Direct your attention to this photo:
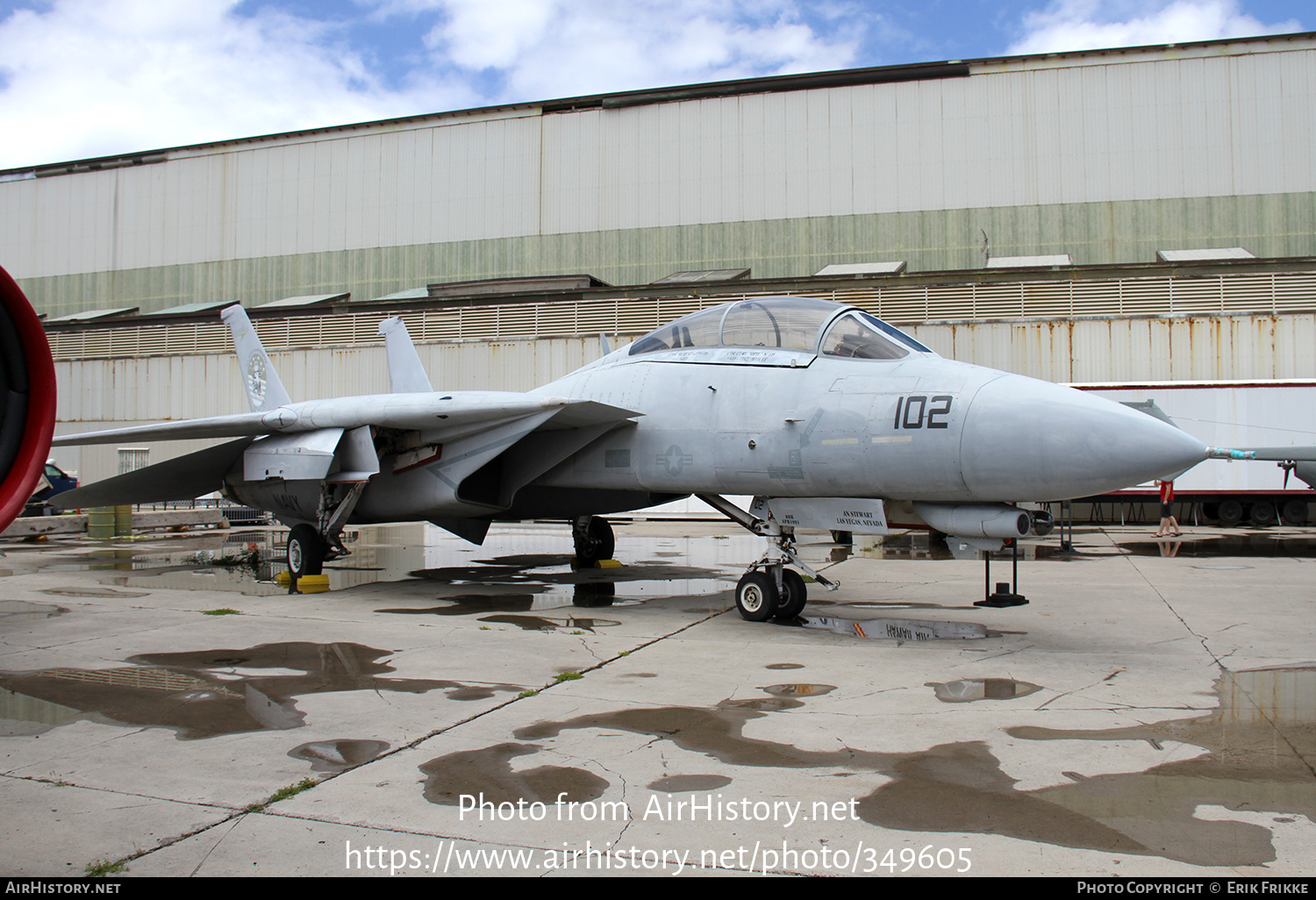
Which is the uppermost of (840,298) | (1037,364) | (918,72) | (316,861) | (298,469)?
(918,72)

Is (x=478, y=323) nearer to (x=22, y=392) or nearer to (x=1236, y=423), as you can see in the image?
(x=1236, y=423)

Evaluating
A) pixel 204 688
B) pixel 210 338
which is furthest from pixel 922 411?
pixel 210 338

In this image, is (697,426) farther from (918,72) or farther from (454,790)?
(918,72)

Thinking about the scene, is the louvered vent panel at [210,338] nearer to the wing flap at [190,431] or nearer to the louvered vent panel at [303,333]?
the louvered vent panel at [303,333]

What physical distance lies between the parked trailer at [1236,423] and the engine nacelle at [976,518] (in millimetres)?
13714

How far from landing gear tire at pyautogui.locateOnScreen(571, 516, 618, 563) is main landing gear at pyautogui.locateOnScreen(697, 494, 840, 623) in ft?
15.4

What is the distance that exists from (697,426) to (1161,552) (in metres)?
10.4

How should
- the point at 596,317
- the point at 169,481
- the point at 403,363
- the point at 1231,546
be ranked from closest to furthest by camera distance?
1. the point at 169,481
2. the point at 403,363
3. the point at 1231,546
4. the point at 596,317

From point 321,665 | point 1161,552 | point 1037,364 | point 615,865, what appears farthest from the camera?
point 1037,364

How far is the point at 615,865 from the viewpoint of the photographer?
285 centimetres

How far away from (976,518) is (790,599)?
5.94 ft

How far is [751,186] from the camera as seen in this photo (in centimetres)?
2931

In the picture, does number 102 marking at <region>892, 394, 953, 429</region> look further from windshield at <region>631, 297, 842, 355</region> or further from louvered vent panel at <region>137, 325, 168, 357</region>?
louvered vent panel at <region>137, 325, 168, 357</region>

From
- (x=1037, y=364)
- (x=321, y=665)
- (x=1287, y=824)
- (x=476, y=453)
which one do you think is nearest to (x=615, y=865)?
(x=1287, y=824)
